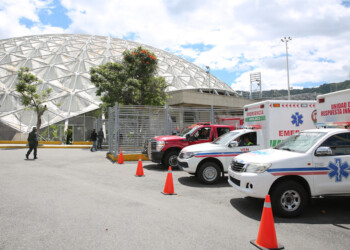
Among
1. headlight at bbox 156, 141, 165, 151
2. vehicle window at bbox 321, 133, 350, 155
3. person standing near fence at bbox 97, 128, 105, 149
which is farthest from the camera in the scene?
person standing near fence at bbox 97, 128, 105, 149

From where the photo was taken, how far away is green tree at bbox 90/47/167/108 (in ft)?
66.9

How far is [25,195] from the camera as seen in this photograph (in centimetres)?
636

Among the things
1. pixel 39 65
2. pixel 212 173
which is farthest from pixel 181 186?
pixel 39 65

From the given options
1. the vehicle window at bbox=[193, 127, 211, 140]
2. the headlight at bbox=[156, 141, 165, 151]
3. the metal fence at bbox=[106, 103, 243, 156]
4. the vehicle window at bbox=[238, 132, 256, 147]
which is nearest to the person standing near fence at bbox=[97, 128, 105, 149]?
the metal fence at bbox=[106, 103, 243, 156]

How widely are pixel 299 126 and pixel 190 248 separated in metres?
7.29

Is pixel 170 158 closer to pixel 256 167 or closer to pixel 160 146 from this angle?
pixel 160 146

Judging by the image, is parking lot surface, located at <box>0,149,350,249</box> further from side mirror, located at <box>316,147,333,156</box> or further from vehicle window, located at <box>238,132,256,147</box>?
vehicle window, located at <box>238,132,256,147</box>

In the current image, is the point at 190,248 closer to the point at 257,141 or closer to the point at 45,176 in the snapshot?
the point at 257,141

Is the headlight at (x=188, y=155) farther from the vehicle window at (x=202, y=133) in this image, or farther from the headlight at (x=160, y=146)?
the vehicle window at (x=202, y=133)

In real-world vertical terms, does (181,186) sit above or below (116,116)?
below

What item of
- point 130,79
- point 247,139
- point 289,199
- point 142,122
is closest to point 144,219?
point 289,199

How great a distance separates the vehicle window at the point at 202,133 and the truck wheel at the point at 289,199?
5943 mm

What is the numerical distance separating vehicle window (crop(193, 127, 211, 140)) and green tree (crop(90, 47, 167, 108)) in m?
10.0

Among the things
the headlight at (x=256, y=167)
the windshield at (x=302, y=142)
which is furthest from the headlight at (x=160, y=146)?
the headlight at (x=256, y=167)
